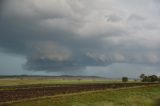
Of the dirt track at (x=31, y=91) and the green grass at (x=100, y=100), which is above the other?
the dirt track at (x=31, y=91)

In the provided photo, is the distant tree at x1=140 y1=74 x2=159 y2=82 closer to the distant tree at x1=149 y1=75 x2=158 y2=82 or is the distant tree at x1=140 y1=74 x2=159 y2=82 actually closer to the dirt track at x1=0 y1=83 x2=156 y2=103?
the distant tree at x1=149 y1=75 x2=158 y2=82

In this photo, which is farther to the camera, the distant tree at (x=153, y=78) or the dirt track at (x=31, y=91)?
the distant tree at (x=153, y=78)

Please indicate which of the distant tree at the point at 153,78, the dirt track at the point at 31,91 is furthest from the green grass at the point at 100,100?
the distant tree at the point at 153,78

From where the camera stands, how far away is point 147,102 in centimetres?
5359

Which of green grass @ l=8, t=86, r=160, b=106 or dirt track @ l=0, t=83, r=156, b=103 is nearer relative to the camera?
green grass @ l=8, t=86, r=160, b=106

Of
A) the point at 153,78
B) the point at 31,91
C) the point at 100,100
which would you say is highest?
the point at 153,78

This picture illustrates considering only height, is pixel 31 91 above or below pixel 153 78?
below

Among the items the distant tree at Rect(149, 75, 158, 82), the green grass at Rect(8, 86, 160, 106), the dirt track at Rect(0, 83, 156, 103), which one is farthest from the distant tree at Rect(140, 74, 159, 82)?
the green grass at Rect(8, 86, 160, 106)

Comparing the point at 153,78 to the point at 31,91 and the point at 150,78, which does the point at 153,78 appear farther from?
the point at 31,91

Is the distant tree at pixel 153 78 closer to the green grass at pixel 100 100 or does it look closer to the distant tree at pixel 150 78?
the distant tree at pixel 150 78

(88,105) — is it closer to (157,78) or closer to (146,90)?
(146,90)

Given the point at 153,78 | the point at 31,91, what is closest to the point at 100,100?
the point at 31,91

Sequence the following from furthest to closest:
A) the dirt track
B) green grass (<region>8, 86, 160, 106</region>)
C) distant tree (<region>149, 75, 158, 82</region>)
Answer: distant tree (<region>149, 75, 158, 82</region>) → the dirt track → green grass (<region>8, 86, 160, 106</region>)

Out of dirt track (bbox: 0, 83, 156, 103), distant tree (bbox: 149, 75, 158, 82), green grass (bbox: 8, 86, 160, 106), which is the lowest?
green grass (bbox: 8, 86, 160, 106)
